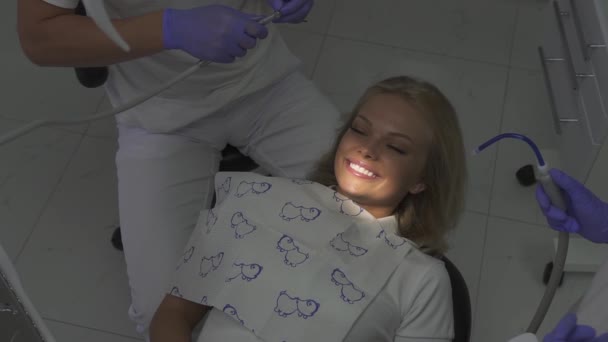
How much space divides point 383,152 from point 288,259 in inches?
11.9

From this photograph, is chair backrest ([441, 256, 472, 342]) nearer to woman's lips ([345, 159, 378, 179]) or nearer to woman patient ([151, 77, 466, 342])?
woman patient ([151, 77, 466, 342])

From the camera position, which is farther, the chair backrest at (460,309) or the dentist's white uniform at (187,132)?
the dentist's white uniform at (187,132)

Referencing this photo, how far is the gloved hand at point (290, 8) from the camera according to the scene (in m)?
1.68

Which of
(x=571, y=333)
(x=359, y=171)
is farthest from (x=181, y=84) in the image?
(x=571, y=333)

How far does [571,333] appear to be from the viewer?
45.6 inches

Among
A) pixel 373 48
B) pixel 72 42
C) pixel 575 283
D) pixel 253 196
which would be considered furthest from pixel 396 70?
pixel 72 42

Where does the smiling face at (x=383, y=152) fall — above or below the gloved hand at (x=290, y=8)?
below

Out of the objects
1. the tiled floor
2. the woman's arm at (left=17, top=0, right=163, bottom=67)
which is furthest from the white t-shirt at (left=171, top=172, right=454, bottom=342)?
the tiled floor

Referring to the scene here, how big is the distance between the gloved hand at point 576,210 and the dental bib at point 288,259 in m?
0.30

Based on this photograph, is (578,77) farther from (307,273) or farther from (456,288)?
(307,273)

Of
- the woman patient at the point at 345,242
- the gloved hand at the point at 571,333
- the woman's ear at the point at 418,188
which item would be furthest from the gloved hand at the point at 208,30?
the gloved hand at the point at 571,333

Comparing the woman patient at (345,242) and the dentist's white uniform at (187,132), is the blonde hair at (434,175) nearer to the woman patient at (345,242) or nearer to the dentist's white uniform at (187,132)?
the woman patient at (345,242)

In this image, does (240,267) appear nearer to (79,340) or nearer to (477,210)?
(79,340)

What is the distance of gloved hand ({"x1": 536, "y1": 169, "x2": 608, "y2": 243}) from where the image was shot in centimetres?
136
